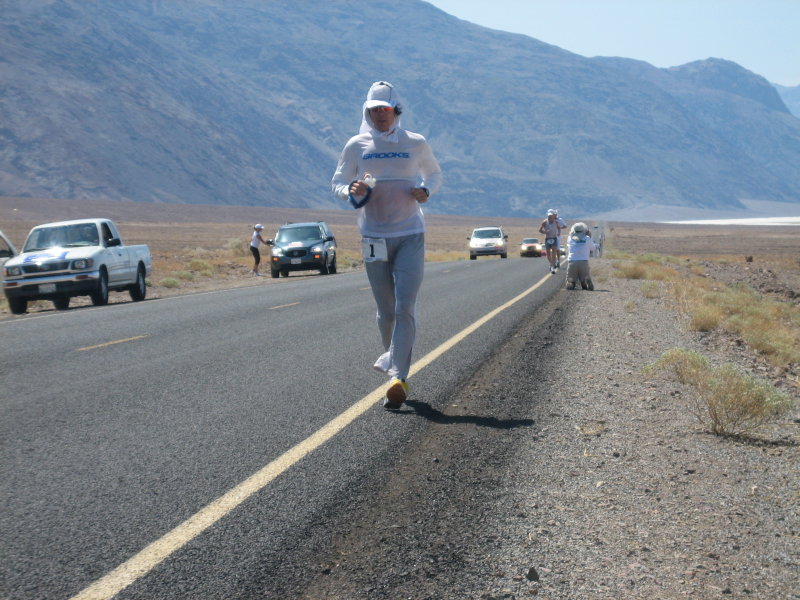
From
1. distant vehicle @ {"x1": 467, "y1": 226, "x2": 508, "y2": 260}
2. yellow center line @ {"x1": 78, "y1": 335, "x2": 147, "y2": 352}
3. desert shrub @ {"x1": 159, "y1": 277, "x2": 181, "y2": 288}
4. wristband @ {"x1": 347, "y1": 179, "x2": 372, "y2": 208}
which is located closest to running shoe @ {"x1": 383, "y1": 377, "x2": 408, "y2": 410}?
wristband @ {"x1": 347, "y1": 179, "x2": 372, "y2": 208}

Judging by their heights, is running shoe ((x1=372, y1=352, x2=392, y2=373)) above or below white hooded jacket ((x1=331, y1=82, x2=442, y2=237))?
below

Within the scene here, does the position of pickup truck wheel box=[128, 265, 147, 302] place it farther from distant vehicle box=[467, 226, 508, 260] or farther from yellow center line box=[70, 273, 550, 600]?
distant vehicle box=[467, 226, 508, 260]

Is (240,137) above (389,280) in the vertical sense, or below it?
above

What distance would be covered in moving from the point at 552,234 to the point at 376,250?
19.2m

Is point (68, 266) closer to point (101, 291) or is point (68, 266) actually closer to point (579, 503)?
point (101, 291)

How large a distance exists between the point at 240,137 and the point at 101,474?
196374 mm

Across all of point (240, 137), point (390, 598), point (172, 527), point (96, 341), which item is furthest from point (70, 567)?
point (240, 137)

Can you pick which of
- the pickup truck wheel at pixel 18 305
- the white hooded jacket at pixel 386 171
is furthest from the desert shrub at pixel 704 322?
the pickup truck wheel at pixel 18 305

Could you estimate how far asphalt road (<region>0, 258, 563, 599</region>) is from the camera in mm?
3957

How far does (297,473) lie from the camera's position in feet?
17.2

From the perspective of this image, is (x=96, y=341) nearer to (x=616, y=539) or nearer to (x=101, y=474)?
(x=101, y=474)

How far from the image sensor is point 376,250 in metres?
6.85

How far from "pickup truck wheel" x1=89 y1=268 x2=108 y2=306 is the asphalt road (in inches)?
243

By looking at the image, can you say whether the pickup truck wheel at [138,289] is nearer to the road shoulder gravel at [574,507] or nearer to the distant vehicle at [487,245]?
the road shoulder gravel at [574,507]
